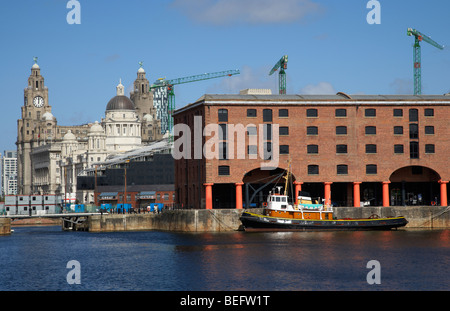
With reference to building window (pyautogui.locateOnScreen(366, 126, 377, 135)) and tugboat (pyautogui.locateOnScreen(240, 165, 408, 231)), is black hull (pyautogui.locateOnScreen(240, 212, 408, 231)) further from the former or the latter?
building window (pyautogui.locateOnScreen(366, 126, 377, 135))

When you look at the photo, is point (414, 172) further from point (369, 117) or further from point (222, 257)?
point (222, 257)

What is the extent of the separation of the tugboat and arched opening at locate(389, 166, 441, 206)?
541 inches

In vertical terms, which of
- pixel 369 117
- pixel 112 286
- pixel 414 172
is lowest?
pixel 112 286

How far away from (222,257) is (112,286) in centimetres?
1843

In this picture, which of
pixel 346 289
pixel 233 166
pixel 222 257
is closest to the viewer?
pixel 346 289

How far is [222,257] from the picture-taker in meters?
82.0

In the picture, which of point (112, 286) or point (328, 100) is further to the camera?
point (328, 100)

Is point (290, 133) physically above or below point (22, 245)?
above

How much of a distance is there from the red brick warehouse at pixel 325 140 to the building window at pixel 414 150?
0.49 feet

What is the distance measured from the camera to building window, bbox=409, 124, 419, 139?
4975 inches

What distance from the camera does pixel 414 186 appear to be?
13450 centimetres

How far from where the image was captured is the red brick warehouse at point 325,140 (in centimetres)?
12162
